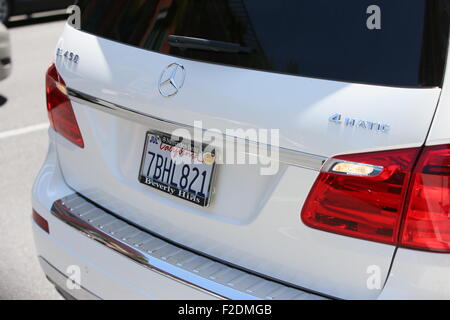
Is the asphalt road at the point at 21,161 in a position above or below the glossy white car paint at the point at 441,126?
below

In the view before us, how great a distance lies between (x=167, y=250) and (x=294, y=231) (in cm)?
54

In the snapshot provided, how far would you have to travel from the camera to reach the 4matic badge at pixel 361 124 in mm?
1649

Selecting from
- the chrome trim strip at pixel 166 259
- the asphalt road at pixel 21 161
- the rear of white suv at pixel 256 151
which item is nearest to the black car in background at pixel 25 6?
the asphalt road at pixel 21 161

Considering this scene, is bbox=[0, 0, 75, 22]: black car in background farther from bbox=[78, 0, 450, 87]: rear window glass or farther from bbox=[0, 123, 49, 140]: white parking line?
bbox=[78, 0, 450, 87]: rear window glass

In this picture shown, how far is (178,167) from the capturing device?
81.7 inches

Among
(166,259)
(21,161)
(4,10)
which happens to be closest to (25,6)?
Answer: (4,10)

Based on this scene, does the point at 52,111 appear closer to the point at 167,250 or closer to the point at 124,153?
the point at 124,153

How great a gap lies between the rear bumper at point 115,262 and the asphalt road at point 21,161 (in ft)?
2.82

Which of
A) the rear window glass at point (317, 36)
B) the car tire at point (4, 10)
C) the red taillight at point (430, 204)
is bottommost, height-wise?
the red taillight at point (430, 204)

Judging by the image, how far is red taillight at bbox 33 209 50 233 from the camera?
2.44m

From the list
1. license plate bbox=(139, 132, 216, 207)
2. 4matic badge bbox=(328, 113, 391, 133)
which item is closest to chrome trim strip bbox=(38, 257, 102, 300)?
license plate bbox=(139, 132, 216, 207)

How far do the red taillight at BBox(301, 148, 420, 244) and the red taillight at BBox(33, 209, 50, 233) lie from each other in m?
1.20

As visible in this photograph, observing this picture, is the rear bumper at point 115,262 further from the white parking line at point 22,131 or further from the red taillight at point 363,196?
the white parking line at point 22,131

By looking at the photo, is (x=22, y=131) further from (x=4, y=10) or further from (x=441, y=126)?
(x=4, y=10)
